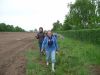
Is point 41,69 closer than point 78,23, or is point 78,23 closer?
point 41,69

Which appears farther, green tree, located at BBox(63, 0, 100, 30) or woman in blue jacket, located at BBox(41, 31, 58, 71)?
green tree, located at BBox(63, 0, 100, 30)

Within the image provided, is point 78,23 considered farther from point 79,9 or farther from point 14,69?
point 14,69

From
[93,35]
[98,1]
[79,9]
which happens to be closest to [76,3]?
[79,9]

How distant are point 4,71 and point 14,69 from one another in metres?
0.68

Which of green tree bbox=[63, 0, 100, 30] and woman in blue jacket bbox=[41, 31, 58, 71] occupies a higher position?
green tree bbox=[63, 0, 100, 30]

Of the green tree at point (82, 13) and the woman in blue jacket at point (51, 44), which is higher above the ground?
the green tree at point (82, 13)

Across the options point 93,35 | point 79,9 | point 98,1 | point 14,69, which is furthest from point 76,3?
point 14,69

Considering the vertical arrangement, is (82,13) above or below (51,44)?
above

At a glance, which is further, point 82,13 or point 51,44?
point 82,13

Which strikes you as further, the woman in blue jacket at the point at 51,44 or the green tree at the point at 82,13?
the green tree at the point at 82,13

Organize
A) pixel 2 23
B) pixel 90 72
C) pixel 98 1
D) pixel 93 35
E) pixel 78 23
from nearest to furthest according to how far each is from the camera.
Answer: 1. pixel 90 72
2. pixel 93 35
3. pixel 98 1
4. pixel 78 23
5. pixel 2 23

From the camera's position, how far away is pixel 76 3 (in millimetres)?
75438

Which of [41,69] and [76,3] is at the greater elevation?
[76,3]

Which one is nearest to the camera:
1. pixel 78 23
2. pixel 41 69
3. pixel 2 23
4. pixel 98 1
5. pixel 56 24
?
pixel 41 69
